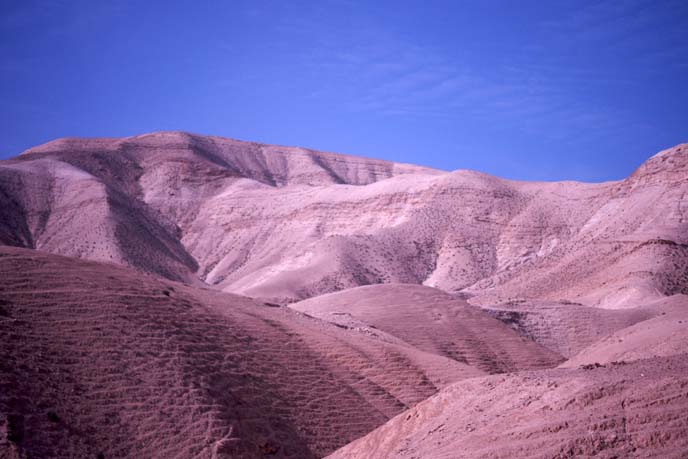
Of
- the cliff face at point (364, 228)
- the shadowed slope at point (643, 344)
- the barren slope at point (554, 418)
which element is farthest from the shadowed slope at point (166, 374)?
the cliff face at point (364, 228)

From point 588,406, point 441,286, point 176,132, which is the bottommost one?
point 441,286

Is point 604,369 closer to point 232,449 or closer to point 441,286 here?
point 232,449

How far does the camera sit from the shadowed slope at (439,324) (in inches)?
972

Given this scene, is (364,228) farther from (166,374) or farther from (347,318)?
(166,374)

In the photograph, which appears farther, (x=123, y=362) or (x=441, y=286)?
(x=441, y=286)

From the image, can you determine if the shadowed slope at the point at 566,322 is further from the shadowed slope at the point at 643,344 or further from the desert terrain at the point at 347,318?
the shadowed slope at the point at 643,344

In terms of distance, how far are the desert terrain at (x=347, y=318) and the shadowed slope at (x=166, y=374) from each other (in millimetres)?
44

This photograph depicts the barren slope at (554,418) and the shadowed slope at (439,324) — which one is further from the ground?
the barren slope at (554,418)

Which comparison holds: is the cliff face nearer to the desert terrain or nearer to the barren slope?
the desert terrain

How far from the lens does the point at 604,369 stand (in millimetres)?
8867

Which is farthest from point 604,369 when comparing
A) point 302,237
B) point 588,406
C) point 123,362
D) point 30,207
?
point 30,207

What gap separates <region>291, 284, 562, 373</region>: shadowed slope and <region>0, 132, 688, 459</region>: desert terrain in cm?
12

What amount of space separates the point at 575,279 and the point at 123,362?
3252 centimetres

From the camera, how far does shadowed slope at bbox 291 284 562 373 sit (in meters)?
24.7
